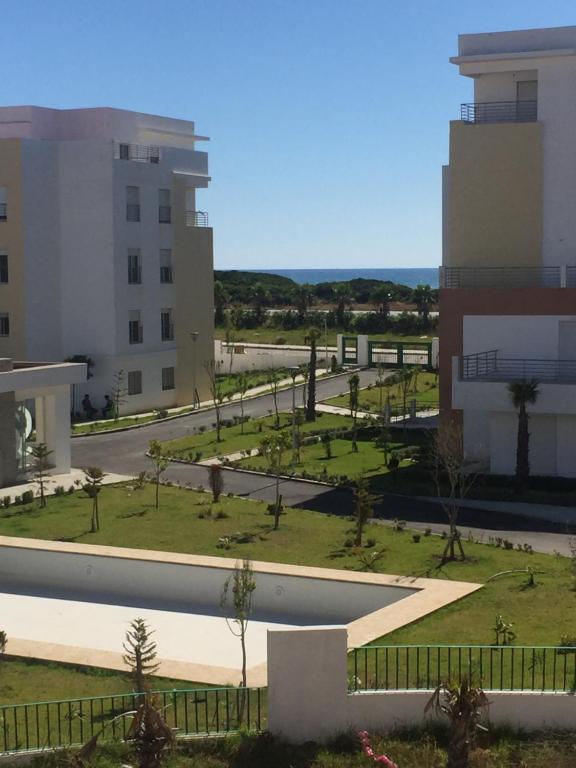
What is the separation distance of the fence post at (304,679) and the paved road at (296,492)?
39.9 ft

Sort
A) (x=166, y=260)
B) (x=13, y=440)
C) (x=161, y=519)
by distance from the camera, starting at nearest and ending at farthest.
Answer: (x=161, y=519) → (x=13, y=440) → (x=166, y=260)

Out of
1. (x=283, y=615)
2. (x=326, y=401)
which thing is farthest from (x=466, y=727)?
(x=326, y=401)

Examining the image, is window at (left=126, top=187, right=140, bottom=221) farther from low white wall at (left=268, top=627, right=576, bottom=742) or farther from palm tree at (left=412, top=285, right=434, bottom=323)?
palm tree at (left=412, top=285, right=434, bottom=323)

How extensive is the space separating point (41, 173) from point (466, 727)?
39002 millimetres

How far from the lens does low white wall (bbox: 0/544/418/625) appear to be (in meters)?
22.4

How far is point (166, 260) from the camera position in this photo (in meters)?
53.8

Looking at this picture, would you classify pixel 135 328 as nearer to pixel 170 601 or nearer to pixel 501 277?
pixel 501 277

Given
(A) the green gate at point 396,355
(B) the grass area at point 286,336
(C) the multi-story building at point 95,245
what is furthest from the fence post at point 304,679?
(B) the grass area at point 286,336

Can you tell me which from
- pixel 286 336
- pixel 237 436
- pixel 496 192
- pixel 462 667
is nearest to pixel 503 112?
pixel 496 192

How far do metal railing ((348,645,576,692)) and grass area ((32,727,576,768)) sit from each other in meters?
0.65

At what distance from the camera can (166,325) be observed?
178 ft

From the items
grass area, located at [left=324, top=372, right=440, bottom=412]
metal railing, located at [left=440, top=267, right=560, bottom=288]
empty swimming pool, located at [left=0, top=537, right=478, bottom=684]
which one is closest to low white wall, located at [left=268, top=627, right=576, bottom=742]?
empty swimming pool, located at [left=0, top=537, right=478, bottom=684]

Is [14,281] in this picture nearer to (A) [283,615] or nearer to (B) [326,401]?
(B) [326,401]

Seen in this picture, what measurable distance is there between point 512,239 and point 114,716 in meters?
25.7
